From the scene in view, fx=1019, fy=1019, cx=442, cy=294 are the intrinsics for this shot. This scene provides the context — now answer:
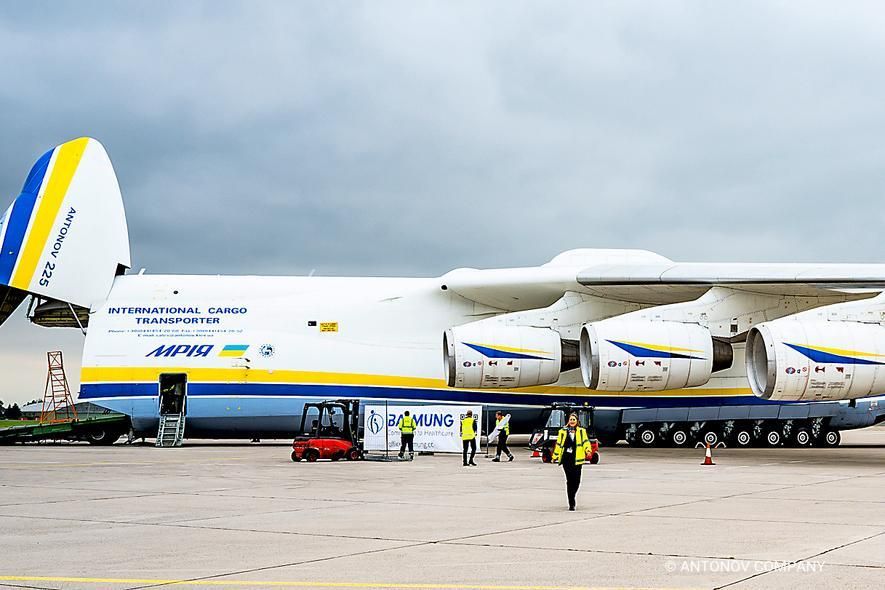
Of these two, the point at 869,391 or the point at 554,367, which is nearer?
the point at 869,391

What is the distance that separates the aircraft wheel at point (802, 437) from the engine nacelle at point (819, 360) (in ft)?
18.7

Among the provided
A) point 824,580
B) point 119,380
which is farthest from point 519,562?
point 119,380

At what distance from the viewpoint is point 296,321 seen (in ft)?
76.3

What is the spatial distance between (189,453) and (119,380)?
3.05 metres

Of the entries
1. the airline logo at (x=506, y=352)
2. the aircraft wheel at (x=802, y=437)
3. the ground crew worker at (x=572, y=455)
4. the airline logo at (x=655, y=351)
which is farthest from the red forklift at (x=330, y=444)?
the aircraft wheel at (x=802, y=437)

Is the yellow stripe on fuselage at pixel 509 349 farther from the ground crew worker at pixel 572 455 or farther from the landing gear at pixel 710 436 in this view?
the ground crew worker at pixel 572 455

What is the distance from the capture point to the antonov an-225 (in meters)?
21.4

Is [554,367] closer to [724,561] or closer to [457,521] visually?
[457,521]

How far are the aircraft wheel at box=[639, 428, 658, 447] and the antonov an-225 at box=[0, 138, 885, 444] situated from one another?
42.1 inches

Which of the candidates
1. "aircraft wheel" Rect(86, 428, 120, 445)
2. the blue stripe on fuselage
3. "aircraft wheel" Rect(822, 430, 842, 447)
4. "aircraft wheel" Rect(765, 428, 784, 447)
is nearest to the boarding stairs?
the blue stripe on fuselage

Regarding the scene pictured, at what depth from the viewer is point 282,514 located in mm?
9656

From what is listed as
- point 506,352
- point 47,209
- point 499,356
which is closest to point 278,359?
point 499,356

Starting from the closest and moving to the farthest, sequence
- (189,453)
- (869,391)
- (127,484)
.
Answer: (127,484) < (869,391) < (189,453)

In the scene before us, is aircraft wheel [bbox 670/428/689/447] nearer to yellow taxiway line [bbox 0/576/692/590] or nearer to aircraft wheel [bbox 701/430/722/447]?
aircraft wheel [bbox 701/430/722/447]
